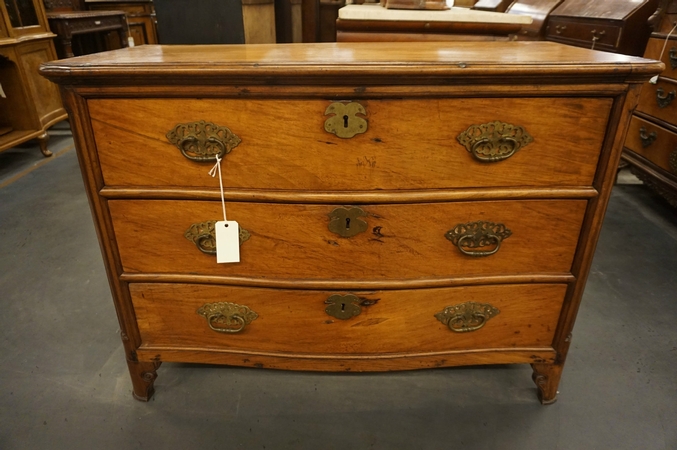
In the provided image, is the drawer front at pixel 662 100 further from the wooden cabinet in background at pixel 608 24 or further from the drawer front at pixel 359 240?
the drawer front at pixel 359 240

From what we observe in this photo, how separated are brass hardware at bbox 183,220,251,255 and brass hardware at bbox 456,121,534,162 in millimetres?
589

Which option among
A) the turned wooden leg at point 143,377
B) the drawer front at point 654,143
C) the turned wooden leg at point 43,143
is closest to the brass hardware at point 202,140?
the turned wooden leg at point 143,377

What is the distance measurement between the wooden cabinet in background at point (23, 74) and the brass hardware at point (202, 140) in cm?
291

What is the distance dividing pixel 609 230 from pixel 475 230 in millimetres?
1768

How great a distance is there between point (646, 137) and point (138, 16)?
18.5ft

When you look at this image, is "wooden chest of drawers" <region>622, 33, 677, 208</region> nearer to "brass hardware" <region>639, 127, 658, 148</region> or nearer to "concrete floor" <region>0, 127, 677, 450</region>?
"brass hardware" <region>639, 127, 658, 148</region>

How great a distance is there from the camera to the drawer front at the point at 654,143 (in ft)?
7.47

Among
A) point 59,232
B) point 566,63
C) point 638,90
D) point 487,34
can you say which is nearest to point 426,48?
point 566,63

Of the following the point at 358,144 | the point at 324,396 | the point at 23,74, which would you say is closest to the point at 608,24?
the point at 358,144

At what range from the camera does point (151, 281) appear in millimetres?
1190

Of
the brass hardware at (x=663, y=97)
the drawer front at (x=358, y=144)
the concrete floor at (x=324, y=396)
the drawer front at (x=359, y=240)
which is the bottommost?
the concrete floor at (x=324, y=396)

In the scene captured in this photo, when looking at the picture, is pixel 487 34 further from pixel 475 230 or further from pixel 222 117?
pixel 222 117

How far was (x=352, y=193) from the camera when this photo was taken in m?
1.05

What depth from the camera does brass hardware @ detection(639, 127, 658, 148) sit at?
240 cm
